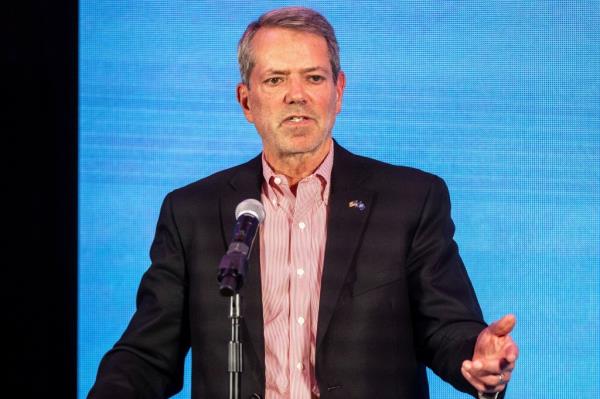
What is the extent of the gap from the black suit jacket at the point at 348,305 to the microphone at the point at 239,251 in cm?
59

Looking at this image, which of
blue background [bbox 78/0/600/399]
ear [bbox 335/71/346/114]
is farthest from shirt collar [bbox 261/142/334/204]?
blue background [bbox 78/0/600/399]

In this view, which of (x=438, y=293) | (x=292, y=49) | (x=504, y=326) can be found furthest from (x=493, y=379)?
(x=292, y=49)

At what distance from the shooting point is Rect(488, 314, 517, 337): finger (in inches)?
78.6

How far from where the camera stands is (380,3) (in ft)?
10.7

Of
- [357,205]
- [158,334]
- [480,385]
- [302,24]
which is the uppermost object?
[302,24]

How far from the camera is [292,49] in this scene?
8.91ft

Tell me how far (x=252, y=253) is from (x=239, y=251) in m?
0.73

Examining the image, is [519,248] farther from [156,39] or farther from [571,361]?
Result: [156,39]

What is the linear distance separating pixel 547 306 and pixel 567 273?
13 centimetres

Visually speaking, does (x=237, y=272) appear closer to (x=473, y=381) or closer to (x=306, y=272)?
(x=473, y=381)
